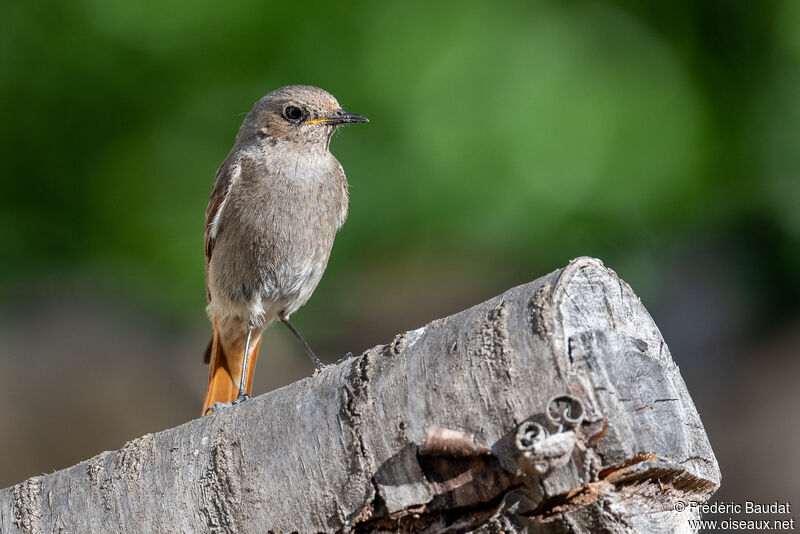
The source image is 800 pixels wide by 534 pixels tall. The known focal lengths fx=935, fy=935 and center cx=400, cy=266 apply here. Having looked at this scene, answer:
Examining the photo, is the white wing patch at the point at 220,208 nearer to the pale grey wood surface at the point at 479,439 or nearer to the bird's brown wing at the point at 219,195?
the bird's brown wing at the point at 219,195

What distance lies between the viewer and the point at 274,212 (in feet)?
14.9

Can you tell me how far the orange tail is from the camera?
4.95 m

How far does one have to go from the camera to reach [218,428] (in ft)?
8.23

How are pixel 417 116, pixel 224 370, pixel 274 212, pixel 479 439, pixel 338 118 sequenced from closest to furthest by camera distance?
1. pixel 479 439
2. pixel 274 212
3. pixel 338 118
4. pixel 224 370
5. pixel 417 116

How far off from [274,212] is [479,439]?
2653 mm

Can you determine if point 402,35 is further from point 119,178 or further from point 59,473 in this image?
point 59,473

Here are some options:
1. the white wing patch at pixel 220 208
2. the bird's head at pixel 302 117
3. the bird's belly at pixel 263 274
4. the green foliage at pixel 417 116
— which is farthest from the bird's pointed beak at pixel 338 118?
the green foliage at pixel 417 116

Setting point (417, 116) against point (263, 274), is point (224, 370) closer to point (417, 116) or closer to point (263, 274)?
point (263, 274)

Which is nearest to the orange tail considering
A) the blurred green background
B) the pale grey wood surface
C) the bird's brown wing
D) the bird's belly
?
the bird's belly

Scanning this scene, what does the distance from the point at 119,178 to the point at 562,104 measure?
2.97m

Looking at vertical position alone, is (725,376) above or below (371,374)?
above

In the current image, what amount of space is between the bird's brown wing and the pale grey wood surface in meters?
2.35

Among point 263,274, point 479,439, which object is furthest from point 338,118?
point 479,439

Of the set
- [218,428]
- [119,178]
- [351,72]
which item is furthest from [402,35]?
[218,428]
